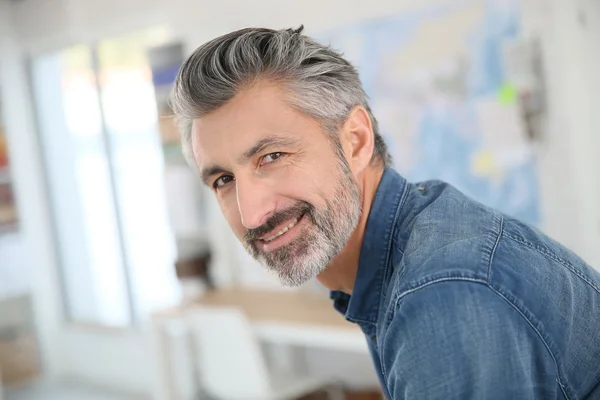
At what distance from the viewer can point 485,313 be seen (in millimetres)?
629

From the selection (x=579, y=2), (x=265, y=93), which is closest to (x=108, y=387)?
(x=579, y=2)

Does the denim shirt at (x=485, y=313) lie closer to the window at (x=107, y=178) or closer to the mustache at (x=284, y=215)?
the mustache at (x=284, y=215)

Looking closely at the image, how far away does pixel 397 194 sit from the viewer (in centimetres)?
92

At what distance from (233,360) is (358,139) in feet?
5.42

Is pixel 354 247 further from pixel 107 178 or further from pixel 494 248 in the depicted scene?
pixel 107 178

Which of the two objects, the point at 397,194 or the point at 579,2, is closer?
the point at 397,194

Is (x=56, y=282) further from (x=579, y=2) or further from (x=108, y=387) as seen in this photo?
(x=579, y=2)

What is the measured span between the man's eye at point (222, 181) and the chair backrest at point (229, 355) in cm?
150

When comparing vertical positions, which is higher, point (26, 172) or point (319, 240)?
point (319, 240)

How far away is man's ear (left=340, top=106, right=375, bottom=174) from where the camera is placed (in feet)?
3.23

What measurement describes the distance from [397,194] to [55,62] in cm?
414

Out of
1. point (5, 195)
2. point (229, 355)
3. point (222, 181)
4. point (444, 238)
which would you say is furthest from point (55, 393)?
point (444, 238)

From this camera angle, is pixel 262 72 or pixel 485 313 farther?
pixel 262 72

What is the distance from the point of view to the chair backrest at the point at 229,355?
2.42 m
